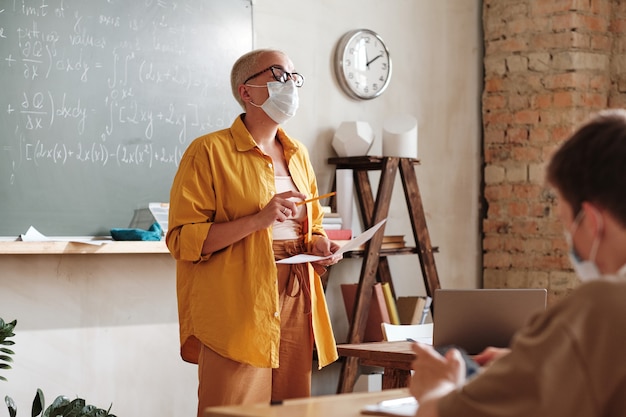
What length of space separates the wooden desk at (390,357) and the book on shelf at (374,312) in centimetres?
132

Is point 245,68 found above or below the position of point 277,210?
above

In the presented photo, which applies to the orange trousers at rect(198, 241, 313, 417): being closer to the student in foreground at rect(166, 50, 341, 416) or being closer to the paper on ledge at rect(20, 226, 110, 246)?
the student in foreground at rect(166, 50, 341, 416)

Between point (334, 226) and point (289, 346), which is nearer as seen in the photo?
point (289, 346)

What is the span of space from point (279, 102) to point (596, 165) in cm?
173

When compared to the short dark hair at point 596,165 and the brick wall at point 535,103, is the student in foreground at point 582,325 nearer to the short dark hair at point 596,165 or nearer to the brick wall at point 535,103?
the short dark hair at point 596,165

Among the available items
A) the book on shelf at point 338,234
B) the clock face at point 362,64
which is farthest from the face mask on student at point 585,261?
the clock face at point 362,64

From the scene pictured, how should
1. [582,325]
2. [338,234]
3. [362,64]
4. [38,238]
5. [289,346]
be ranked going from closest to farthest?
[582,325]
[289,346]
[38,238]
[338,234]
[362,64]

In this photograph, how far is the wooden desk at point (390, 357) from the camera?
2641 mm

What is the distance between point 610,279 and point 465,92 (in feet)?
Result: 13.5

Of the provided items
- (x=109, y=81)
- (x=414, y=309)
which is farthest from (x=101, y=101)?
(x=414, y=309)

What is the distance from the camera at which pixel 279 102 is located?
112 inches

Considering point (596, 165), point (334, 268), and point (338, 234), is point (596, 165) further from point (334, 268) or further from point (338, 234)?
point (334, 268)

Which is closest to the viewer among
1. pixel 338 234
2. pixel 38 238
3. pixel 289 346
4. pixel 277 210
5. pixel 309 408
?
pixel 309 408

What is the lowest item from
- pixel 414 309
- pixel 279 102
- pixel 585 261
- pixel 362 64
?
pixel 414 309
